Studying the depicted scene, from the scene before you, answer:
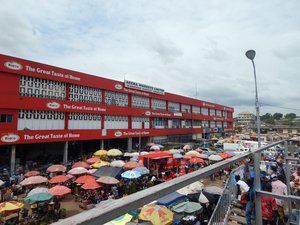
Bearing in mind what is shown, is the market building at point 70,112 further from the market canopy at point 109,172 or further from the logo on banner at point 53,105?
the market canopy at point 109,172

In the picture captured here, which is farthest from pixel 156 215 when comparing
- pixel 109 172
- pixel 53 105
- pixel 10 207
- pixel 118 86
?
pixel 118 86

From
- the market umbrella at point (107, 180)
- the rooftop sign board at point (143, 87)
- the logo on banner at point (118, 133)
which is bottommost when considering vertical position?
the market umbrella at point (107, 180)

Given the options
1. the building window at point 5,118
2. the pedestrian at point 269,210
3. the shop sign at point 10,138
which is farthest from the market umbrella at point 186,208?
the building window at point 5,118

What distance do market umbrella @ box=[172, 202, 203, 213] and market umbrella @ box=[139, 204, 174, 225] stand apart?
86 cm

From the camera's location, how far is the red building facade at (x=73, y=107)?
69.1 feet

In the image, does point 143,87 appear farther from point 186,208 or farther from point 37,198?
point 186,208

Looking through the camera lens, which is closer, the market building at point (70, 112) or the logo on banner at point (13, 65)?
the logo on banner at point (13, 65)

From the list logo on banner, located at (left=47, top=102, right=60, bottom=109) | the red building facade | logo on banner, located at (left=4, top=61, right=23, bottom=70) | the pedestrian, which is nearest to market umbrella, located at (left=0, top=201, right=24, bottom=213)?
the pedestrian

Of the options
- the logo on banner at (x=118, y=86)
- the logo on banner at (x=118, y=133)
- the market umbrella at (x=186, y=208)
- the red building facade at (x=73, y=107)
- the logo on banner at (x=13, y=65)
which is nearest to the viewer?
the market umbrella at (x=186, y=208)

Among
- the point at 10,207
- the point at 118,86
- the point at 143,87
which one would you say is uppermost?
the point at 143,87

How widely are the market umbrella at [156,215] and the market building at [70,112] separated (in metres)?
17.0

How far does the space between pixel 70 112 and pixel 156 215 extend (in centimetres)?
2026

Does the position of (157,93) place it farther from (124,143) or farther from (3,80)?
(3,80)

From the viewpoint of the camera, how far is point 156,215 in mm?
8766
